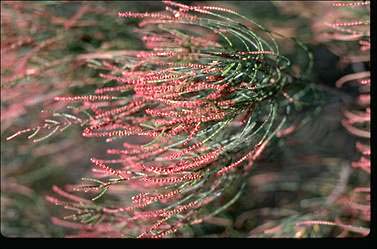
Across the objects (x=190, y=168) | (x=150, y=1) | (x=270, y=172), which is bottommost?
(x=270, y=172)

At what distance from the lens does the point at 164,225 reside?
1896 millimetres

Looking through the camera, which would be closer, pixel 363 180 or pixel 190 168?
pixel 190 168

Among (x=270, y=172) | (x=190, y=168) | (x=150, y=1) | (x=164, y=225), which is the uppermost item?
(x=150, y=1)

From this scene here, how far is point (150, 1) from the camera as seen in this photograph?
3289mm

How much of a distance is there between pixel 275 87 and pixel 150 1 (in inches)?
A: 66.5

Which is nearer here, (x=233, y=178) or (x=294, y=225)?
(x=233, y=178)

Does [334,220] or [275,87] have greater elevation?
[275,87]

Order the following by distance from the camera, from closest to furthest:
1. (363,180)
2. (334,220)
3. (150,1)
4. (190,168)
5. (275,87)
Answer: (190,168) → (275,87) → (334,220) → (363,180) → (150,1)

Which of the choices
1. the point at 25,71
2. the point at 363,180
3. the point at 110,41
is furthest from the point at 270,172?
the point at 25,71

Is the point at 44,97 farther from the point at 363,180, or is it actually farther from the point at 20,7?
the point at 363,180

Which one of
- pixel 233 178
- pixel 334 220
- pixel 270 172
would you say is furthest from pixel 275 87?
pixel 270 172

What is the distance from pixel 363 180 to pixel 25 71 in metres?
1.57
